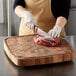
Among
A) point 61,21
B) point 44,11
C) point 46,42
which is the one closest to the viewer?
point 46,42

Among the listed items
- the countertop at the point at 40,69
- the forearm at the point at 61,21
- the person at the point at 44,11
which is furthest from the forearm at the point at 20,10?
the countertop at the point at 40,69

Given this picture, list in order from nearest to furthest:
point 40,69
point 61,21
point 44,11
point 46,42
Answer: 1. point 40,69
2. point 46,42
3. point 61,21
4. point 44,11

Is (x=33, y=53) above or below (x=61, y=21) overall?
below

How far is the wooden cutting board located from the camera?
888 mm

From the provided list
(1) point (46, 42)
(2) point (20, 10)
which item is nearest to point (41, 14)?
(2) point (20, 10)

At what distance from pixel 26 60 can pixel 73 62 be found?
0.68 feet

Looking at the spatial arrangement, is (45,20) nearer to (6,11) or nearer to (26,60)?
(26,60)

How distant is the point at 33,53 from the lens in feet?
3.06

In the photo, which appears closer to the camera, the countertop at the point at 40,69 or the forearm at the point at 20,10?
the countertop at the point at 40,69

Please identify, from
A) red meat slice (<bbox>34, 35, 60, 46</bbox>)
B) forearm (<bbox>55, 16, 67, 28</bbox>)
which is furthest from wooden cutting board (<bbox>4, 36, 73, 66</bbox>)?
forearm (<bbox>55, 16, 67, 28</bbox>)

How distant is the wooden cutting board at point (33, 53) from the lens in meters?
0.89

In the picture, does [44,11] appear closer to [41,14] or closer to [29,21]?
[41,14]

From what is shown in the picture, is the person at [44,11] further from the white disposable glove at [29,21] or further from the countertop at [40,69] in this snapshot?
the countertop at [40,69]

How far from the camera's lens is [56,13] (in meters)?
1.28
